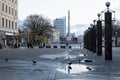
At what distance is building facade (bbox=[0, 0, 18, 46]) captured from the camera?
87.9 metres

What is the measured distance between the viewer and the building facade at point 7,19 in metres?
87.9

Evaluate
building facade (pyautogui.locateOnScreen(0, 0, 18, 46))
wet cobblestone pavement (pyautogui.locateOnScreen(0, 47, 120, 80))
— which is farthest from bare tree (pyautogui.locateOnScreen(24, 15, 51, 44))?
wet cobblestone pavement (pyautogui.locateOnScreen(0, 47, 120, 80))

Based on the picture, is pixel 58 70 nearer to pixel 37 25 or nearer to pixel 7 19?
pixel 7 19

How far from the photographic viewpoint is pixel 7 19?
305 ft

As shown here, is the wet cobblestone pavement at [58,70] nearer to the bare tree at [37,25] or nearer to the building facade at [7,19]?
the building facade at [7,19]

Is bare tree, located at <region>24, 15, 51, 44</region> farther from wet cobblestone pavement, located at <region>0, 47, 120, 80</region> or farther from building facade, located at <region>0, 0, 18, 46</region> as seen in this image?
wet cobblestone pavement, located at <region>0, 47, 120, 80</region>

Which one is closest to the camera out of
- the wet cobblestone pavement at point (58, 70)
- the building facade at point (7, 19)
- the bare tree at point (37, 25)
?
the wet cobblestone pavement at point (58, 70)

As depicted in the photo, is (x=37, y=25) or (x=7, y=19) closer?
(x=7, y=19)

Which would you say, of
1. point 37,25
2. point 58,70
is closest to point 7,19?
point 37,25

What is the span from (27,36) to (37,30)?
4900 mm

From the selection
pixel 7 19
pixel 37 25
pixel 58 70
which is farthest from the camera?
pixel 37 25

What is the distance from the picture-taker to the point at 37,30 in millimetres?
130375

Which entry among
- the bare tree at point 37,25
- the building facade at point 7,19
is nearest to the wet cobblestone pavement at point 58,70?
the building facade at point 7,19

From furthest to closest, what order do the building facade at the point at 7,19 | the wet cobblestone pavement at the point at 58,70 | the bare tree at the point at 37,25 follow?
1. the bare tree at the point at 37,25
2. the building facade at the point at 7,19
3. the wet cobblestone pavement at the point at 58,70
